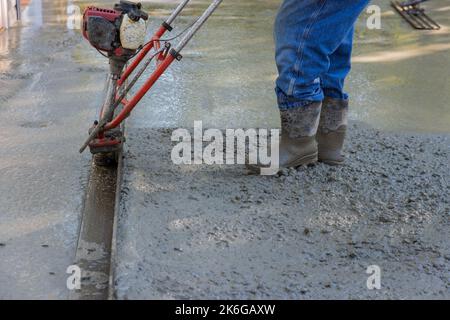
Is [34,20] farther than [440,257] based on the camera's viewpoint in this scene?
Yes

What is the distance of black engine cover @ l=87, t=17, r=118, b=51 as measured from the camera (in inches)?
111

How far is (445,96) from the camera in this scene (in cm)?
432

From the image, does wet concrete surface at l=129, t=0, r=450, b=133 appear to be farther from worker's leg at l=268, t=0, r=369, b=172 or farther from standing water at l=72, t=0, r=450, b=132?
worker's leg at l=268, t=0, r=369, b=172

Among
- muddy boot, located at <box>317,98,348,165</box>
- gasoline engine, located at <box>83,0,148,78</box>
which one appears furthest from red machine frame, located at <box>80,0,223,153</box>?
muddy boot, located at <box>317,98,348,165</box>

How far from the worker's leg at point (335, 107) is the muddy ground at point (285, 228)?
0.29ft

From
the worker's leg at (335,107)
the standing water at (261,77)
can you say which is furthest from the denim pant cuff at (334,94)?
the standing water at (261,77)

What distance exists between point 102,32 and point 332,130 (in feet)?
3.62

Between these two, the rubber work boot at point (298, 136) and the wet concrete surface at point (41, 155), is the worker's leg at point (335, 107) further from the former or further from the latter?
the wet concrete surface at point (41, 155)

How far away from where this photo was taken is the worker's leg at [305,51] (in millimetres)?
2852

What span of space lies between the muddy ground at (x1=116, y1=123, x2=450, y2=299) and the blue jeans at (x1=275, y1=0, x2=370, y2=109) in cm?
36

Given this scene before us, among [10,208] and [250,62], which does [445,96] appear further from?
[10,208]

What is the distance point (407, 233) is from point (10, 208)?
1483mm

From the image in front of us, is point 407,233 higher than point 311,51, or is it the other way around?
point 311,51
